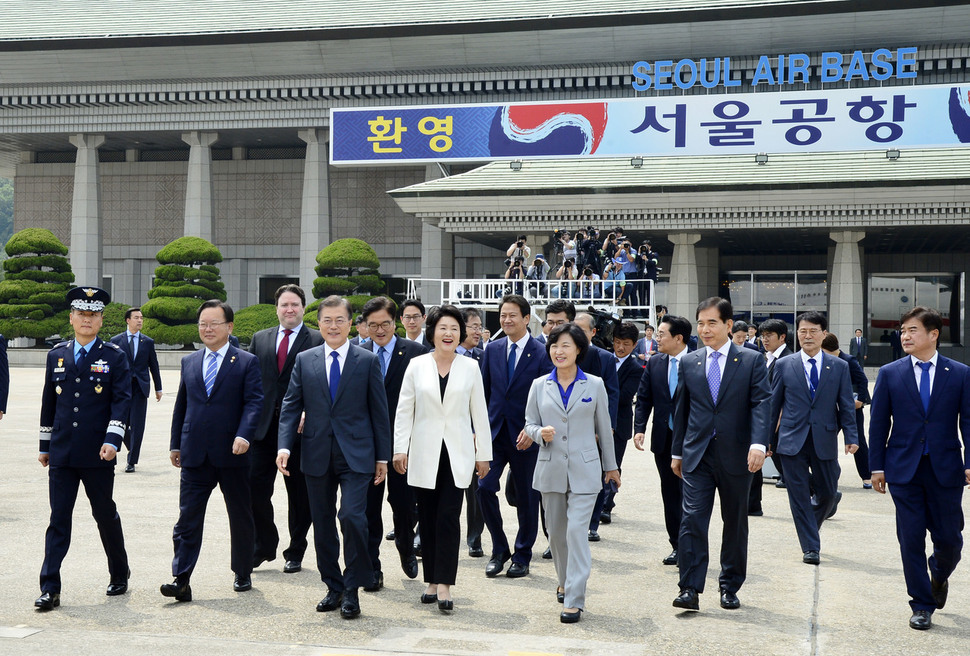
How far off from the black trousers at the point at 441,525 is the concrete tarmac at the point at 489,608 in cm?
26

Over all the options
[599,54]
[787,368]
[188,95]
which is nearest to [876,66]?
[599,54]

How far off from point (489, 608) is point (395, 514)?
1.39 metres

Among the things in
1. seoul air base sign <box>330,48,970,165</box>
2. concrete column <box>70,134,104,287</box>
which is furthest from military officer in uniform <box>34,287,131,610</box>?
concrete column <box>70,134,104,287</box>

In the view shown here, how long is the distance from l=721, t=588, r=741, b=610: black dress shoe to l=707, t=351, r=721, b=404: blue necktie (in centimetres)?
128

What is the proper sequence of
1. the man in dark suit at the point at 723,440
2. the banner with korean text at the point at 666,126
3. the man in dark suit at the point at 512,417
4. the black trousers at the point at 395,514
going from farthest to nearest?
the banner with korean text at the point at 666,126
the man in dark suit at the point at 512,417
the black trousers at the point at 395,514
the man in dark suit at the point at 723,440

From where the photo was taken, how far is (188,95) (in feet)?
134

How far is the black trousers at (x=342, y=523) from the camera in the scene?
6664 mm

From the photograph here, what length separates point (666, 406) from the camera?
8.68 m

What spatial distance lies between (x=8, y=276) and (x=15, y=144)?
8.93 metres

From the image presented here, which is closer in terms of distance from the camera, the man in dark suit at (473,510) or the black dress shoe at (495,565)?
the black dress shoe at (495,565)

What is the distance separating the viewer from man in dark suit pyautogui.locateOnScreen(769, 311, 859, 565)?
881 centimetres

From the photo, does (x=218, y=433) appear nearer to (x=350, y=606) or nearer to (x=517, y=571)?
(x=350, y=606)

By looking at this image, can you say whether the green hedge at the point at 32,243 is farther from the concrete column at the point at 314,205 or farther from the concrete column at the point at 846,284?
the concrete column at the point at 846,284

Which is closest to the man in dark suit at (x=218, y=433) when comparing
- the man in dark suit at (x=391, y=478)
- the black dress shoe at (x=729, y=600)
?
the man in dark suit at (x=391, y=478)
